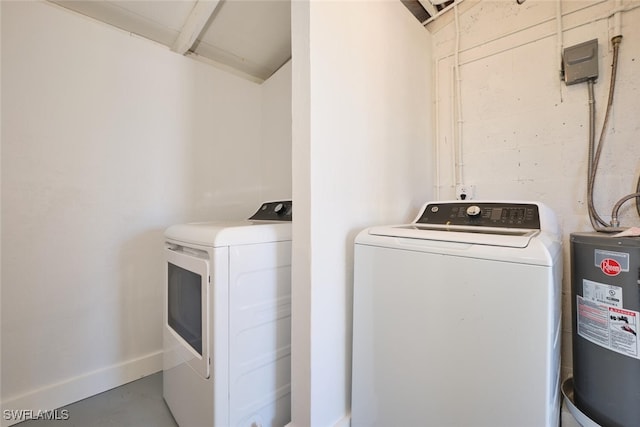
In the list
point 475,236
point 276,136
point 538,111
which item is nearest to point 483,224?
point 475,236

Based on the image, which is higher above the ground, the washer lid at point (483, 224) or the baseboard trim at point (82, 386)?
the washer lid at point (483, 224)

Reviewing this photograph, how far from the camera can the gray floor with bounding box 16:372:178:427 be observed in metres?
1.35

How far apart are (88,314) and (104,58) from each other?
5.09 feet

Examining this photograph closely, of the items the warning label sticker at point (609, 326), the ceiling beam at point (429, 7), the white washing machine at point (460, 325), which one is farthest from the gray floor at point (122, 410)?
the ceiling beam at point (429, 7)

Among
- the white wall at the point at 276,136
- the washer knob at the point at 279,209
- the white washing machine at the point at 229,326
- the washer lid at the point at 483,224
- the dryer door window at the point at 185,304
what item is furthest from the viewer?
the white wall at the point at 276,136

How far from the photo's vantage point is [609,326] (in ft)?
2.74

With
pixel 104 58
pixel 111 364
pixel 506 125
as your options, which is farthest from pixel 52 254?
pixel 506 125

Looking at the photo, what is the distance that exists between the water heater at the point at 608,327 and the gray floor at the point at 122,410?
1.75 metres

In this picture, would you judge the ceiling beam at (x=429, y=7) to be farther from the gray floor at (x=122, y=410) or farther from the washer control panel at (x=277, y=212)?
the gray floor at (x=122, y=410)

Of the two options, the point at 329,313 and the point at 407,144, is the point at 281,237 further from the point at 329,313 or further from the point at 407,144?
the point at 407,144

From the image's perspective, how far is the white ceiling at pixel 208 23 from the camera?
63.1 inches

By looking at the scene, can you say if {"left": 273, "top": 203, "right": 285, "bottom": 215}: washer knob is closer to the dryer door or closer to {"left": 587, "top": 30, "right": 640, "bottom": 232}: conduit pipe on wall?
the dryer door

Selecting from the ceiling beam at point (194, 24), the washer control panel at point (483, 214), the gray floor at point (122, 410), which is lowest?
the gray floor at point (122, 410)

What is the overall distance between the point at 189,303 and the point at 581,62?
2159 millimetres
